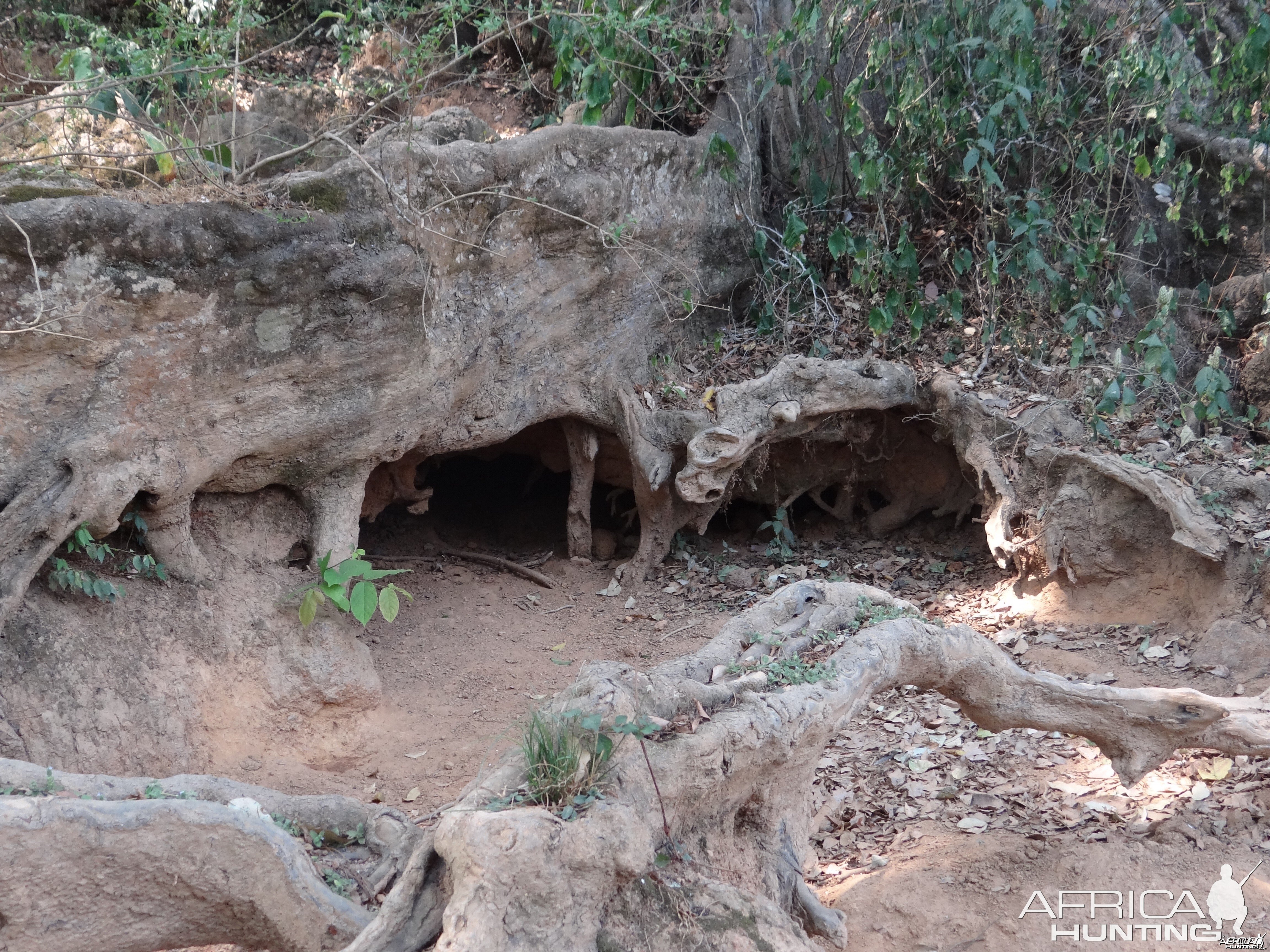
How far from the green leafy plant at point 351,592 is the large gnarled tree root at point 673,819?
3.84 feet

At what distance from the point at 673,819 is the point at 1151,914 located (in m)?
2.21

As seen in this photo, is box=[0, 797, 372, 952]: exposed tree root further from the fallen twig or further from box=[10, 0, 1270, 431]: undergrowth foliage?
box=[10, 0, 1270, 431]: undergrowth foliage

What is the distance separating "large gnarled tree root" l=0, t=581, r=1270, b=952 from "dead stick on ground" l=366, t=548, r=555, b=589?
131 inches

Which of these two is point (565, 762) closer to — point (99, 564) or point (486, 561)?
point (99, 564)

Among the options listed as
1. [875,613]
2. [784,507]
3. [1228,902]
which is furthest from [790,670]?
[784,507]

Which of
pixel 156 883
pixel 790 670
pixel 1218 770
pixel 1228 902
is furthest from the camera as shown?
pixel 1218 770

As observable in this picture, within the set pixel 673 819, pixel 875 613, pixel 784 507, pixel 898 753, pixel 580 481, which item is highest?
pixel 875 613

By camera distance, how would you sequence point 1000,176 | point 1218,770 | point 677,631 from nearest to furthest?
point 1218,770, point 677,631, point 1000,176

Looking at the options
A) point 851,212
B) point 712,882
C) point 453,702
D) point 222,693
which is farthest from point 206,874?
point 851,212

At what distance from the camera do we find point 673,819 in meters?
2.74

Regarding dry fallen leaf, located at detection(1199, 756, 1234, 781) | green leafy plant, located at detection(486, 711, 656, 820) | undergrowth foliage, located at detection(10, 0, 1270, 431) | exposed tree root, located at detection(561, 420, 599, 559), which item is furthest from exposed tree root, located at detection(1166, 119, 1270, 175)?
green leafy plant, located at detection(486, 711, 656, 820)

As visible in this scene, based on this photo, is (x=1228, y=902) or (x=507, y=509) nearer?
(x=1228, y=902)

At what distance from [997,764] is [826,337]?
3.40 metres

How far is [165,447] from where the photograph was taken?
4.66m
